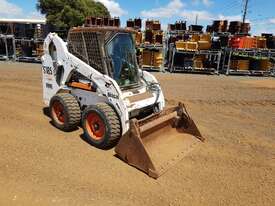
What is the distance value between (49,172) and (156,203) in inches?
73.7

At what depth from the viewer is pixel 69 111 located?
6281 millimetres

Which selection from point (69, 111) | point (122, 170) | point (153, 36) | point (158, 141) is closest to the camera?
point (122, 170)

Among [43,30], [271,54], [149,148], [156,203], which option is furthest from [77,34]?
[43,30]

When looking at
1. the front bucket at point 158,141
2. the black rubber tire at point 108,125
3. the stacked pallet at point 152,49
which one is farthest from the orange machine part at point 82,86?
the stacked pallet at point 152,49

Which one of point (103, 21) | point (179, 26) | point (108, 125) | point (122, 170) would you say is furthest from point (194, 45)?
point (122, 170)

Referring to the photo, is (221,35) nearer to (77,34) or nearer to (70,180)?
(77,34)

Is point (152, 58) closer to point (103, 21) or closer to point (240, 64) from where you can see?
point (103, 21)

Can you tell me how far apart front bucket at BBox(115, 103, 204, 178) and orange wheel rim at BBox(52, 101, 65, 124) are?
197cm

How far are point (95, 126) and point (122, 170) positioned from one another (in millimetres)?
1239

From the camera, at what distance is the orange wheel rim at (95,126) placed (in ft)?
19.0

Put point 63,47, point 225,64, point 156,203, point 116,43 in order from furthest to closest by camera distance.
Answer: point 225,64, point 63,47, point 116,43, point 156,203

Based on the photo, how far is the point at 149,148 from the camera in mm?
5488

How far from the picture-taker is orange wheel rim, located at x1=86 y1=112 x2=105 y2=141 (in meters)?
5.78

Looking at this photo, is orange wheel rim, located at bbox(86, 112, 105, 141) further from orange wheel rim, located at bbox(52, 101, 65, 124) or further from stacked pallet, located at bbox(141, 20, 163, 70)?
stacked pallet, located at bbox(141, 20, 163, 70)
